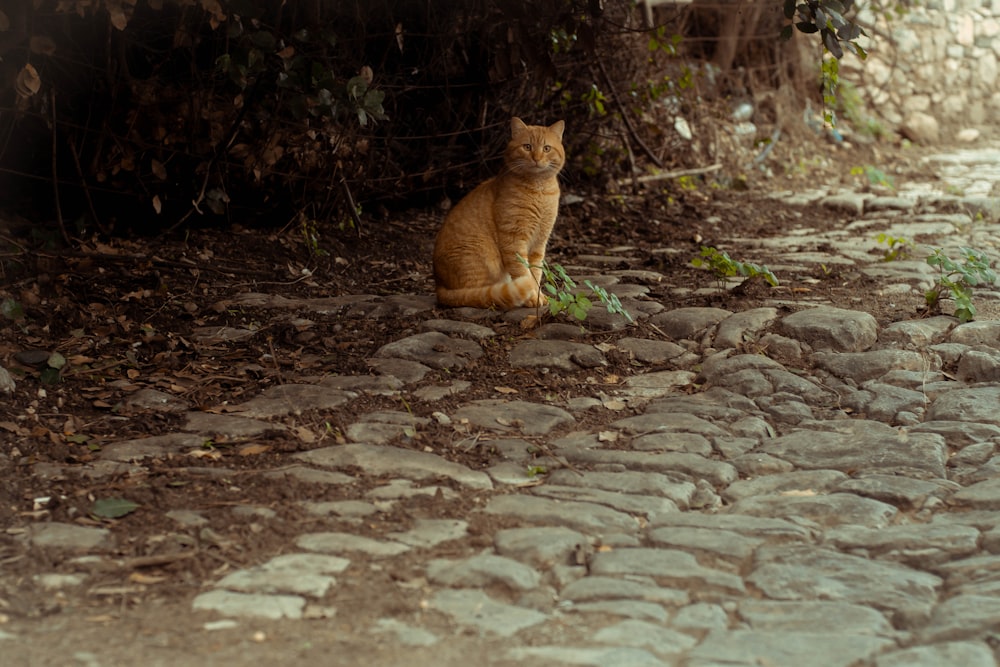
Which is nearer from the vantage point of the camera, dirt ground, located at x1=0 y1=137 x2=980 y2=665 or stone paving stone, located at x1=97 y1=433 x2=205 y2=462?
dirt ground, located at x1=0 y1=137 x2=980 y2=665

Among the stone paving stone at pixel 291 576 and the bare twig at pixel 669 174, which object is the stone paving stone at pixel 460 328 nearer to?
the stone paving stone at pixel 291 576

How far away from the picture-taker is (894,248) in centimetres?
653

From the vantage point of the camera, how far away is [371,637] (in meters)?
2.37

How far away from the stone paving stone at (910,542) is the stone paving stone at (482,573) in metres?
0.86

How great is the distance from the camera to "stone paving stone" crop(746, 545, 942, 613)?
2.55 metres

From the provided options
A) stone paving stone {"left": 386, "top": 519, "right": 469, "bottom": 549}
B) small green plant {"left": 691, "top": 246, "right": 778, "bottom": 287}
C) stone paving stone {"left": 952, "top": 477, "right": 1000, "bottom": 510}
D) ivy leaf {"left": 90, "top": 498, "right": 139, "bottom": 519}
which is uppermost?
small green plant {"left": 691, "top": 246, "right": 778, "bottom": 287}

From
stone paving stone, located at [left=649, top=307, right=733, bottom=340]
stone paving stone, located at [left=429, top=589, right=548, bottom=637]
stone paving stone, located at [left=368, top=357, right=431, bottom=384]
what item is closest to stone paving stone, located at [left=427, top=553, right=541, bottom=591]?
stone paving stone, located at [left=429, top=589, right=548, bottom=637]

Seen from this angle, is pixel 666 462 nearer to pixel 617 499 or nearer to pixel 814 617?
pixel 617 499

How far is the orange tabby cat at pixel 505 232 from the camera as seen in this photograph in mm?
5105

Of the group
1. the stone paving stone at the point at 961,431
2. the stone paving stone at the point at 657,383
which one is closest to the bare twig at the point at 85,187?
the stone paving stone at the point at 657,383

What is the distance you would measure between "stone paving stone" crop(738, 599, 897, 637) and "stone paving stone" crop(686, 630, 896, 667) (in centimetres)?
3

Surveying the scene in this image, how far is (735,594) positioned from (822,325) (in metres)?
2.29

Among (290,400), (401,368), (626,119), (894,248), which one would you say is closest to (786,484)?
(401,368)

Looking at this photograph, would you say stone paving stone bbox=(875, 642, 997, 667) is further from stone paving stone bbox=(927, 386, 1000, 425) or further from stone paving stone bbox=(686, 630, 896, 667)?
stone paving stone bbox=(927, 386, 1000, 425)
